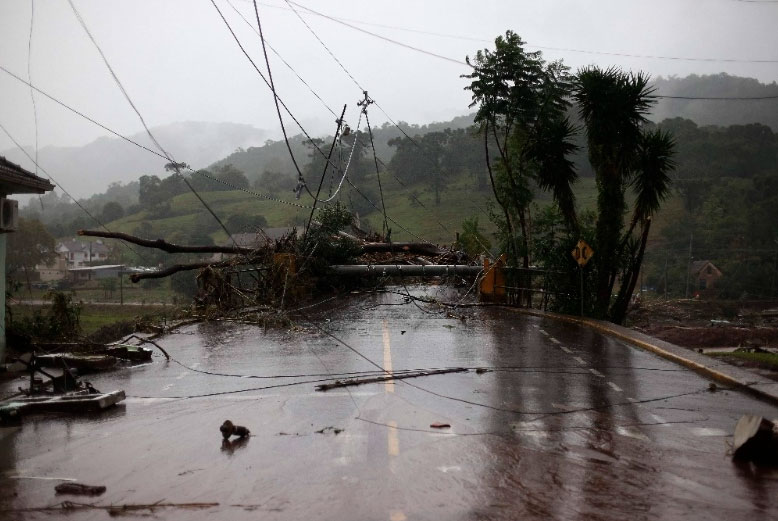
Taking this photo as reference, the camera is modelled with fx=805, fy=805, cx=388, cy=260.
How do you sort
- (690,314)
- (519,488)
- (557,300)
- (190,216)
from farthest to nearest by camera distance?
→ (190,216)
(690,314)
(557,300)
(519,488)

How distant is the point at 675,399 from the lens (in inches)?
428

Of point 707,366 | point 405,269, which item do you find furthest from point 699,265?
point 707,366

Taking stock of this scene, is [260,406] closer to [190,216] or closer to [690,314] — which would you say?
[690,314]

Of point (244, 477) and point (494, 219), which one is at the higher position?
point (494, 219)

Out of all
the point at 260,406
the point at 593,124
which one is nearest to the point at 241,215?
the point at 593,124

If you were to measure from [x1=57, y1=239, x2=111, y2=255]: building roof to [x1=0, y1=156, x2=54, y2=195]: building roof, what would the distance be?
185 ft

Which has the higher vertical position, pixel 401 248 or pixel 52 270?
pixel 401 248

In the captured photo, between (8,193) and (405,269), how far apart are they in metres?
15.5

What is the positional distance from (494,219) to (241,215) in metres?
52.8

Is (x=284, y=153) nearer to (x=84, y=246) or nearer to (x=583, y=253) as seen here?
(x=84, y=246)

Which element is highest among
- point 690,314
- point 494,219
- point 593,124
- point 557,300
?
point 593,124

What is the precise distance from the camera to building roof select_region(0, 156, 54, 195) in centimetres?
1438

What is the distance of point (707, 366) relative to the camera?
527 inches

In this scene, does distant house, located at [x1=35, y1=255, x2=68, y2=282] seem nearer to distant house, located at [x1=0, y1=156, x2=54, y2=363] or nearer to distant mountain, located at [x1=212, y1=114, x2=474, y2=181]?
distant house, located at [x1=0, y1=156, x2=54, y2=363]
